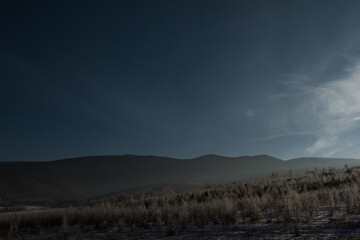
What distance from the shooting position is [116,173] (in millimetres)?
108812

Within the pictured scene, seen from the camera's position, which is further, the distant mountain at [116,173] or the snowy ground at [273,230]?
the distant mountain at [116,173]

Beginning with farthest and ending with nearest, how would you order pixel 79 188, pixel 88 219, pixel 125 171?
pixel 125 171 < pixel 79 188 < pixel 88 219

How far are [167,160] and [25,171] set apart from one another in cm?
6528

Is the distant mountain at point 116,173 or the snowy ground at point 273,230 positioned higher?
the distant mountain at point 116,173

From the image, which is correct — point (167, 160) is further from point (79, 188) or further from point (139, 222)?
point (139, 222)

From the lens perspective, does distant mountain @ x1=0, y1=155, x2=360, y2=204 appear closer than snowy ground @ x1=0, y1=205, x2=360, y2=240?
No

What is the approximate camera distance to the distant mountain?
2803 inches

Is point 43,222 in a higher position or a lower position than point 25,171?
lower

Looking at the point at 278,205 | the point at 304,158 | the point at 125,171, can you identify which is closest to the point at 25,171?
the point at 125,171

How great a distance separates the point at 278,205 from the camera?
9.81 meters

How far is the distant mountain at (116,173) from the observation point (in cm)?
7121

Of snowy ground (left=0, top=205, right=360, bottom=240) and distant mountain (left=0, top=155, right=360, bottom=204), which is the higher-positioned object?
distant mountain (left=0, top=155, right=360, bottom=204)

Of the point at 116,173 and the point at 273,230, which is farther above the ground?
the point at 116,173

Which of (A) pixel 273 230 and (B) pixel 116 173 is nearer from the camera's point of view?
(A) pixel 273 230
